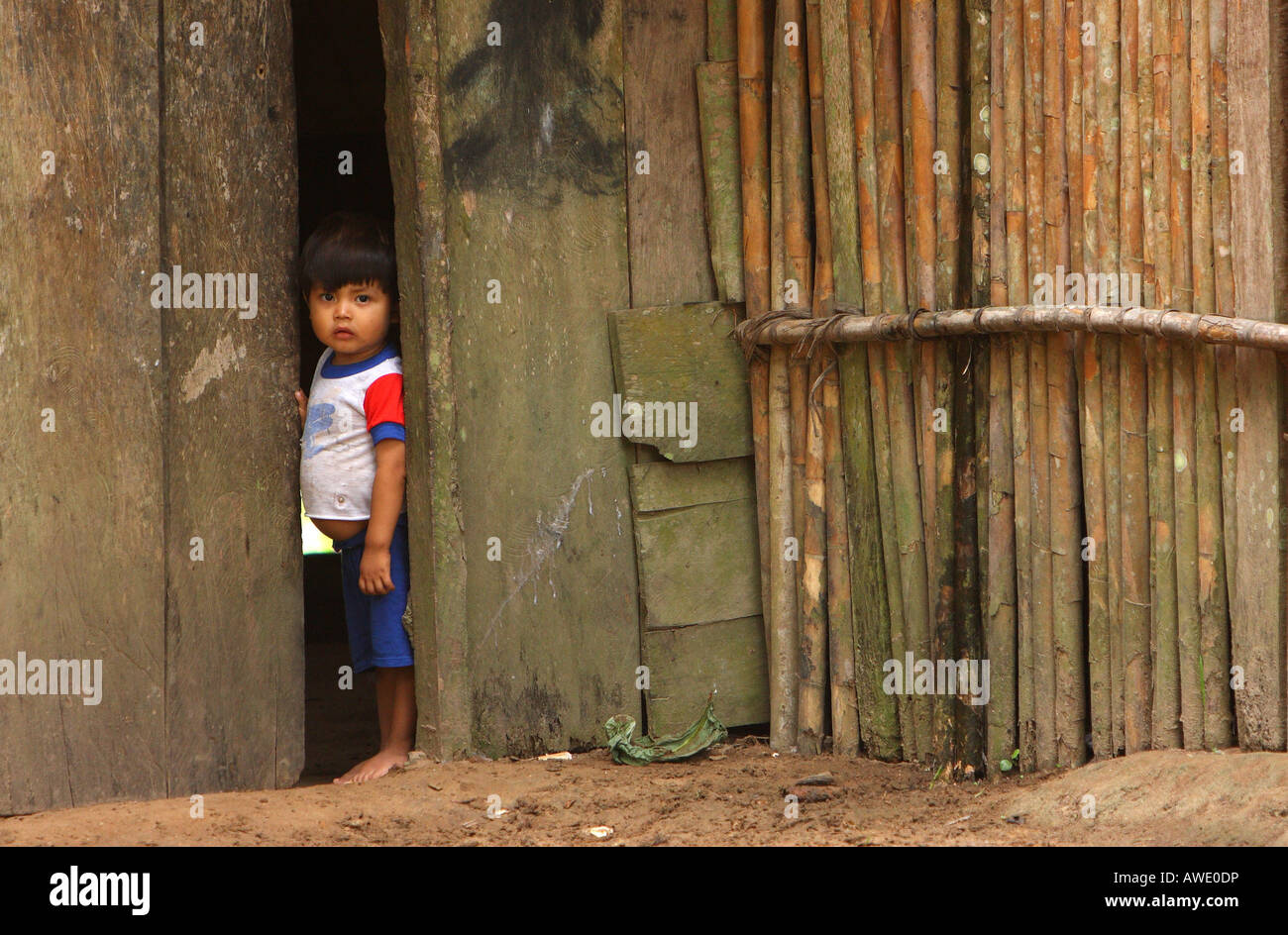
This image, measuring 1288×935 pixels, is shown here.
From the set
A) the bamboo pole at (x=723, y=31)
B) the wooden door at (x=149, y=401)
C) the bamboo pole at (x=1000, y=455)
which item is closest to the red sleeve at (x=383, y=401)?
the wooden door at (x=149, y=401)

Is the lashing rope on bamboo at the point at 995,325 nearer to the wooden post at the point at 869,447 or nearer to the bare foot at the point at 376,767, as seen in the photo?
the wooden post at the point at 869,447

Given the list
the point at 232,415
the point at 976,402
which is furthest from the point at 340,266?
the point at 976,402

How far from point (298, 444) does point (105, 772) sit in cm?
98

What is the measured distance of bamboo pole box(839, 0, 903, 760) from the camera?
3.61 metres

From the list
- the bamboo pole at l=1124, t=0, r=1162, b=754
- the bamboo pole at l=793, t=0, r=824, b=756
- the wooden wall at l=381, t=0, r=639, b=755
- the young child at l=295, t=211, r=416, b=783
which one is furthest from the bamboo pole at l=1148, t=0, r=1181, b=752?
the young child at l=295, t=211, r=416, b=783

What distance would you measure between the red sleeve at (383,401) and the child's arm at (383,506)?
0.06m

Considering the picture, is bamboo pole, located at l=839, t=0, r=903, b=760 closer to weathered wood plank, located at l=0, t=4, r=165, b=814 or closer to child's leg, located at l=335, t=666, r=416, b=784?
child's leg, located at l=335, t=666, r=416, b=784

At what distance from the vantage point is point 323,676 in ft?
18.9

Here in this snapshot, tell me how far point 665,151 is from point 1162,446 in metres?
1.61

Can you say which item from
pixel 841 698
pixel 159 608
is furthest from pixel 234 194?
pixel 841 698

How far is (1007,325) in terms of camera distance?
10.8 feet

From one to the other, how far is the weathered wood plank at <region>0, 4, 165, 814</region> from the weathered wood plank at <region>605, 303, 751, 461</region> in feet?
4.09

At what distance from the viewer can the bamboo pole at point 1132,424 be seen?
3.16m

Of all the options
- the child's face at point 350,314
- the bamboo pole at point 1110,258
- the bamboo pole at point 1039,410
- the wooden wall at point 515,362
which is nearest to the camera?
the bamboo pole at point 1110,258
